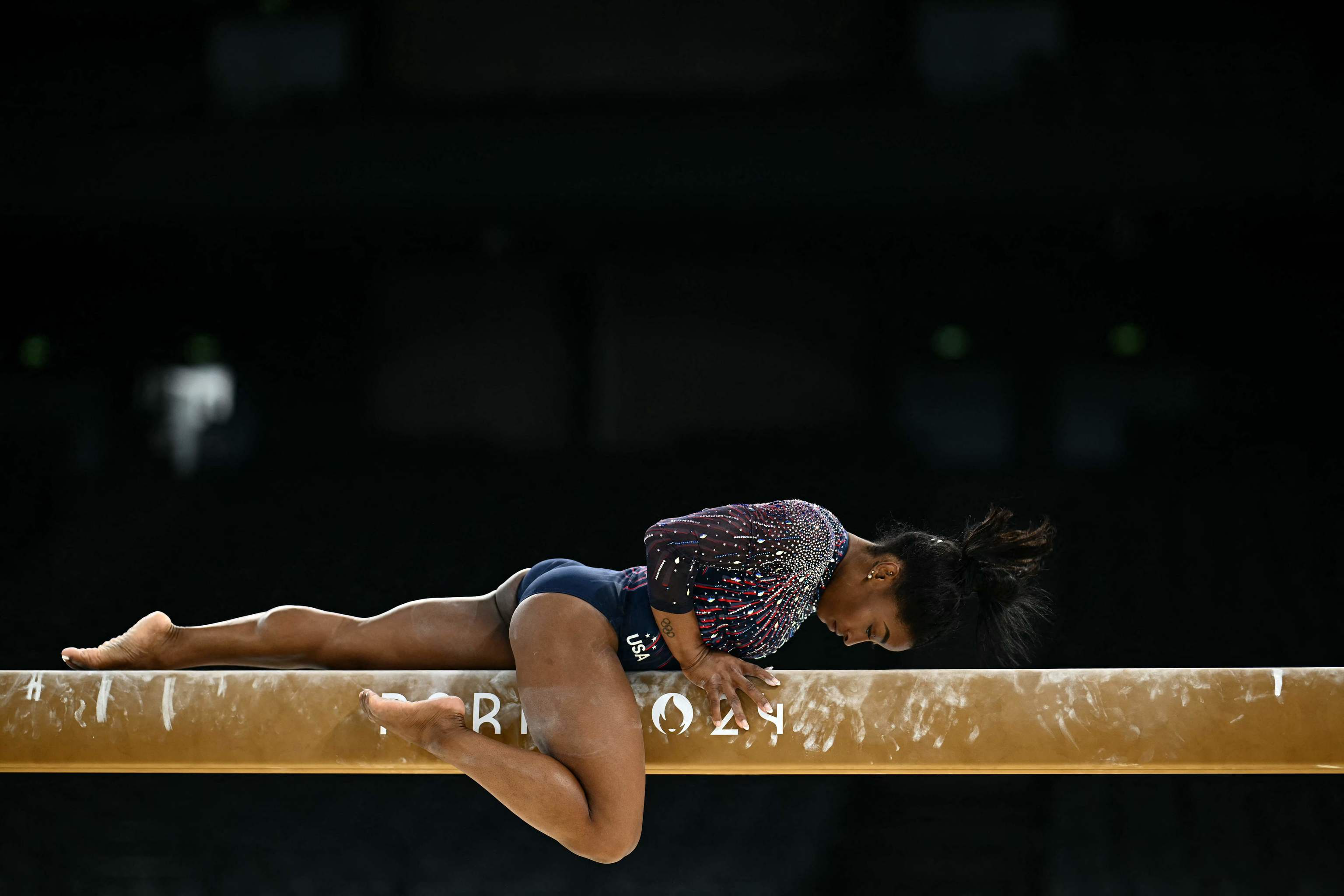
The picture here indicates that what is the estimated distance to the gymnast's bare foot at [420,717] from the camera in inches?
77.1

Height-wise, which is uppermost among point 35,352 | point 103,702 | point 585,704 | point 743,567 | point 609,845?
point 743,567

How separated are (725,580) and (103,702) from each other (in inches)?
50.6

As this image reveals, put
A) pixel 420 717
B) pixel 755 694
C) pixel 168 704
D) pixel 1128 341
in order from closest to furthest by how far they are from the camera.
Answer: pixel 420 717 → pixel 755 694 → pixel 168 704 → pixel 1128 341

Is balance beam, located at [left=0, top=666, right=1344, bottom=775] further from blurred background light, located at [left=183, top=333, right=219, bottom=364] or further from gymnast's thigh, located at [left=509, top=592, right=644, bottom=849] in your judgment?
blurred background light, located at [left=183, top=333, right=219, bottom=364]

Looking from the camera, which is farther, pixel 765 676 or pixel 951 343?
pixel 951 343

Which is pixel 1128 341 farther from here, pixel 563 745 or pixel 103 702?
pixel 103 702

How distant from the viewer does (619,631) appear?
7.09 feet

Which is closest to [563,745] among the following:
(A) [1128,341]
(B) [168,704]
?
(B) [168,704]

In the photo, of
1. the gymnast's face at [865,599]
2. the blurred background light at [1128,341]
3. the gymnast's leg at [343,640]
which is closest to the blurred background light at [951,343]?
the blurred background light at [1128,341]

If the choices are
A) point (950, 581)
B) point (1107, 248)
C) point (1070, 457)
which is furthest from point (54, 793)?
point (1107, 248)

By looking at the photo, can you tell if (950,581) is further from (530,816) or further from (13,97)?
(13,97)

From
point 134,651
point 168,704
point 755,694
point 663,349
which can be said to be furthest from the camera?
point 663,349

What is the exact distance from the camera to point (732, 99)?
14.8 ft

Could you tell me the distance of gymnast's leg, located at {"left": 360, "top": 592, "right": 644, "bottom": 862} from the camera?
194 centimetres
